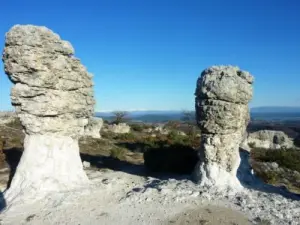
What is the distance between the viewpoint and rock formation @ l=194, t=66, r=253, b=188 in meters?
11.7

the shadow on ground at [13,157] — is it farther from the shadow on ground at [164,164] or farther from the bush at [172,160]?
the bush at [172,160]

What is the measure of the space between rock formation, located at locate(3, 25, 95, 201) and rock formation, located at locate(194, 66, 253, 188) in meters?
4.47

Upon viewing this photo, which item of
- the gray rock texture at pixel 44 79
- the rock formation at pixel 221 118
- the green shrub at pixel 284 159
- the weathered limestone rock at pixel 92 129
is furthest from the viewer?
the weathered limestone rock at pixel 92 129

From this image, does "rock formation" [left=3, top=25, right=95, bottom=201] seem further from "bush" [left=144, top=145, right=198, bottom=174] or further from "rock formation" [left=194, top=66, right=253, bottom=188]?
"rock formation" [left=194, top=66, right=253, bottom=188]

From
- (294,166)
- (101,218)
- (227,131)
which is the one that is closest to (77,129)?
(101,218)

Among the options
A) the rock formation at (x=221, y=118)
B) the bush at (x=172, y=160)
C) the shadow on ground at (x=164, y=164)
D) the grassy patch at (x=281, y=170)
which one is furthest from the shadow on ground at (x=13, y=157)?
the grassy patch at (x=281, y=170)

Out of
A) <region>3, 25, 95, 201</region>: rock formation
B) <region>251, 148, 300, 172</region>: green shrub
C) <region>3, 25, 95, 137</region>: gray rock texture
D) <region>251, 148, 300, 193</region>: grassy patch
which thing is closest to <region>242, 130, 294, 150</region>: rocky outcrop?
<region>251, 148, 300, 172</region>: green shrub

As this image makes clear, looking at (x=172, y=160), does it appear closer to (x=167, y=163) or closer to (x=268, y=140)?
(x=167, y=163)

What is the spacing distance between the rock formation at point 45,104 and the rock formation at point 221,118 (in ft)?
14.7

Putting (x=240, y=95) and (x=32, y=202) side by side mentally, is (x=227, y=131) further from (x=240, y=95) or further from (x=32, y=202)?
(x=32, y=202)

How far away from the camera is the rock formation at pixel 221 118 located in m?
11.7

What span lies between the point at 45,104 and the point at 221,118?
243 inches

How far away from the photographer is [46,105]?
12.0 m

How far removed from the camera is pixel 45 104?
1202cm
